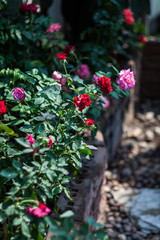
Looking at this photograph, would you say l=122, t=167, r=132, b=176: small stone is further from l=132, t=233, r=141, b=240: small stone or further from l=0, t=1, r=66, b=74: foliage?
l=0, t=1, r=66, b=74: foliage

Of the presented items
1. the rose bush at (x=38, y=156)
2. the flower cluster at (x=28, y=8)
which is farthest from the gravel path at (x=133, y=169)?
the flower cluster at (x=28, y=8)

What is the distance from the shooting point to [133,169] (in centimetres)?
267

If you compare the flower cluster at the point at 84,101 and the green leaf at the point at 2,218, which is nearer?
the green leaf at the point at 2,218

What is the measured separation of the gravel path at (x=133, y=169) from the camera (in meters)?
1.96

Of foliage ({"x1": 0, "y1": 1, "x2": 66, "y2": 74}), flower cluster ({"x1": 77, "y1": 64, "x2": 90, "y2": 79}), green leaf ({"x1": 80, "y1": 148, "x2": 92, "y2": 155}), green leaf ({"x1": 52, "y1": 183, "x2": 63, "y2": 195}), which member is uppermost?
foliage ({"x1": 0, "y1": 1, "x2": 66, "y2": 74})

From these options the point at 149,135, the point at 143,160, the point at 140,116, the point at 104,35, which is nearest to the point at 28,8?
the point at 104,35

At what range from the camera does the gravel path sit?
6.43 ft

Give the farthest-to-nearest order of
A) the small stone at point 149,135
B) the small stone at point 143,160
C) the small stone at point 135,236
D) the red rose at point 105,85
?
the small stone at point 149,135 < the small stone at point 143,160 < the small stone at point 135,236 < the red rose at point 105,85

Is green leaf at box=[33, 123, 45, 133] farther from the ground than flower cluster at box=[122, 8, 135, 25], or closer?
closer

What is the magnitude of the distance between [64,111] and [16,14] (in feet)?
3.55

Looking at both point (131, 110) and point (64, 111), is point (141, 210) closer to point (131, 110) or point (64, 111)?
point (64, 111)

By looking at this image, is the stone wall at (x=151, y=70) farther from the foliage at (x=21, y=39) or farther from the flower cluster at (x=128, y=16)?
the foliage at (x=21, y=39)

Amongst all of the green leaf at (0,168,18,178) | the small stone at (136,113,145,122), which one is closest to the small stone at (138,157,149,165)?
the small stone at (136,113,145,122)

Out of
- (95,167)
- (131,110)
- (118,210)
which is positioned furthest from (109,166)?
(95,167)
